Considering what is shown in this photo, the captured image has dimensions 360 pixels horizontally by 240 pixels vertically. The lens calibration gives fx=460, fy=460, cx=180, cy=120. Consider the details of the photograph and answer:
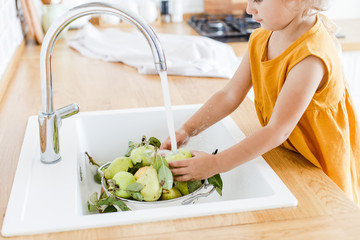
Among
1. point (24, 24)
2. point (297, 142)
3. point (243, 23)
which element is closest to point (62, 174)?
point (297, 142)

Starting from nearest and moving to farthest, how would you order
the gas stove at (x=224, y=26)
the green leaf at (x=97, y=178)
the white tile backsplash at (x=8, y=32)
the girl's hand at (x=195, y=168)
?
1. the girl's hand at (x=195, y=168)
2. the green leaf at (x=97, y=178)
3. the white tile backsplash at (x=8, y=32)
4. the gas stove at (x=224, y=26)

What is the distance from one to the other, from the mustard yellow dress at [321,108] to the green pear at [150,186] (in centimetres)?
36

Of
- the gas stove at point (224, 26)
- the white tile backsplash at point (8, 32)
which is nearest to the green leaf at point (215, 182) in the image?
the white tile backsplash at point (8, 32)

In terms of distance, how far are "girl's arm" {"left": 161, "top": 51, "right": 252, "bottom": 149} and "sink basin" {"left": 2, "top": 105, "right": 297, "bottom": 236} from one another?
43 millimetres

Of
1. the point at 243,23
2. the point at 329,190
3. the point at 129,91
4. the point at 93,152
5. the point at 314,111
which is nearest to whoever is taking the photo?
the point at 329,190

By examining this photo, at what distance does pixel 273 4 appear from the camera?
1045mm

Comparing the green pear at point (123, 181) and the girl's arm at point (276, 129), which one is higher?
the girl's arm at point (276, 129)

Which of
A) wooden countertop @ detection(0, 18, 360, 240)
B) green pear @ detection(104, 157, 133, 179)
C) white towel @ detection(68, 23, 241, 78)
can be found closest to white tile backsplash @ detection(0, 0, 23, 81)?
wooden countertop @ detection(0, 18, 360, 240)

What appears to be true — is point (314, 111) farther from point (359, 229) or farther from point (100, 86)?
point (100, 86)

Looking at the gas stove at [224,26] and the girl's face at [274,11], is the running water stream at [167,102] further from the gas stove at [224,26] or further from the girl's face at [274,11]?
the gas stove at [224,26]

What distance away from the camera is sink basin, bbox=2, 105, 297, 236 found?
2.78ft

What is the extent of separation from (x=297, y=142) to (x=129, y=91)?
27.3 inches

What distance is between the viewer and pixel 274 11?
106 cm

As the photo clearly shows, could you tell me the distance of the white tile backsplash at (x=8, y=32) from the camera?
174cm
